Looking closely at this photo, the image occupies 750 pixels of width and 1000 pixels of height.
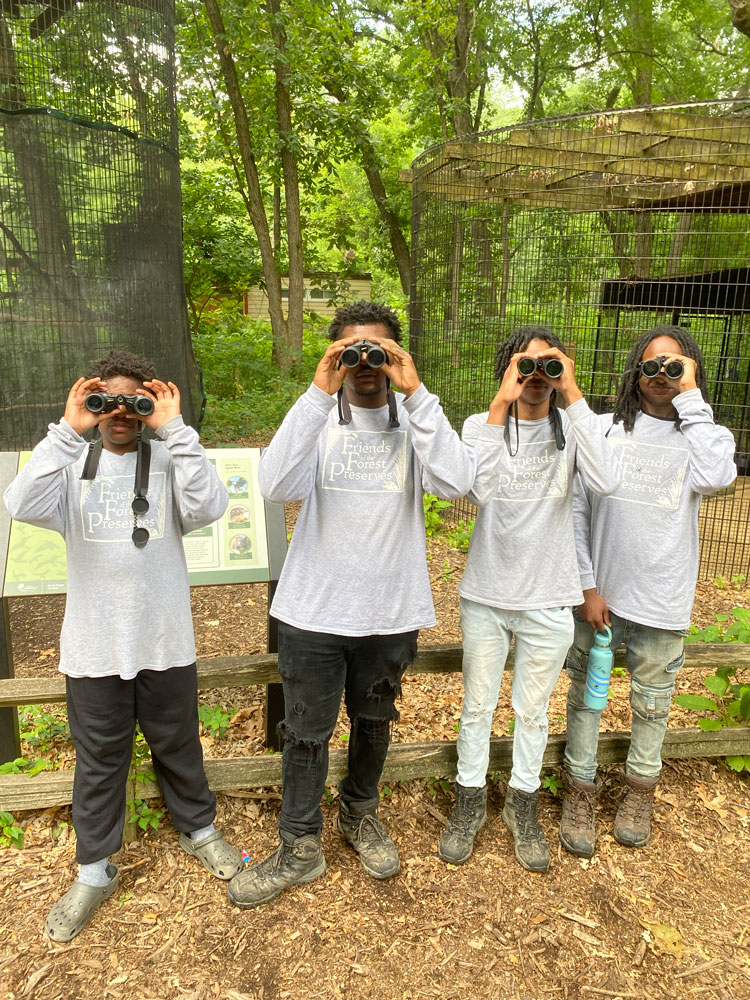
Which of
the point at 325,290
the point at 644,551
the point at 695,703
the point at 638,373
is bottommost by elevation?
the point at 695,703

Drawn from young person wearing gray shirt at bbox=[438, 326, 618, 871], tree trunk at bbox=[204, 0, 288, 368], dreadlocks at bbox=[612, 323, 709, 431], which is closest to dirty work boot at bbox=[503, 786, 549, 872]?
young person wearing gray shirt at bbox=[438, 326, 618, 871]

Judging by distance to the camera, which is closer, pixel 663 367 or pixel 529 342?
pixel 529 342

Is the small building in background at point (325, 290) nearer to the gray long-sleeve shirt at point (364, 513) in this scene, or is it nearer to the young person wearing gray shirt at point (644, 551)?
the young person wearing gray shirt at point (644, 551)

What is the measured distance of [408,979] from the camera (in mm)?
2340

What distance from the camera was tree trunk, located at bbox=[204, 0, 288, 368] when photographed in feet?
32.6

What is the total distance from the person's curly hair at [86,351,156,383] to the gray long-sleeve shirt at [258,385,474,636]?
51 centimetres

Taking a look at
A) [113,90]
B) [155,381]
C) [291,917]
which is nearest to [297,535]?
[155,381]

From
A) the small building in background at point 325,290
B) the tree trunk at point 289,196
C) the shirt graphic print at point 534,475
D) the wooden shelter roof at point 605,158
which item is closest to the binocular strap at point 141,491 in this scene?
the shirt graphic print at point 534,475

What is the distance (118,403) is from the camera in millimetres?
2322

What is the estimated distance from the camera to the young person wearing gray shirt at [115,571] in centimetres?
235

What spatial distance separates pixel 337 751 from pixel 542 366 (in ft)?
5.88

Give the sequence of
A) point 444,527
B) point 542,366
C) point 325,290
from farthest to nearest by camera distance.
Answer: point 325,290 → point 444,527 → point 542,366

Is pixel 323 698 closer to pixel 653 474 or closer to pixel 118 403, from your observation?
pixel 118 403

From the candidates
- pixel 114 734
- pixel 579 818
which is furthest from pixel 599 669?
pixel 114 734
